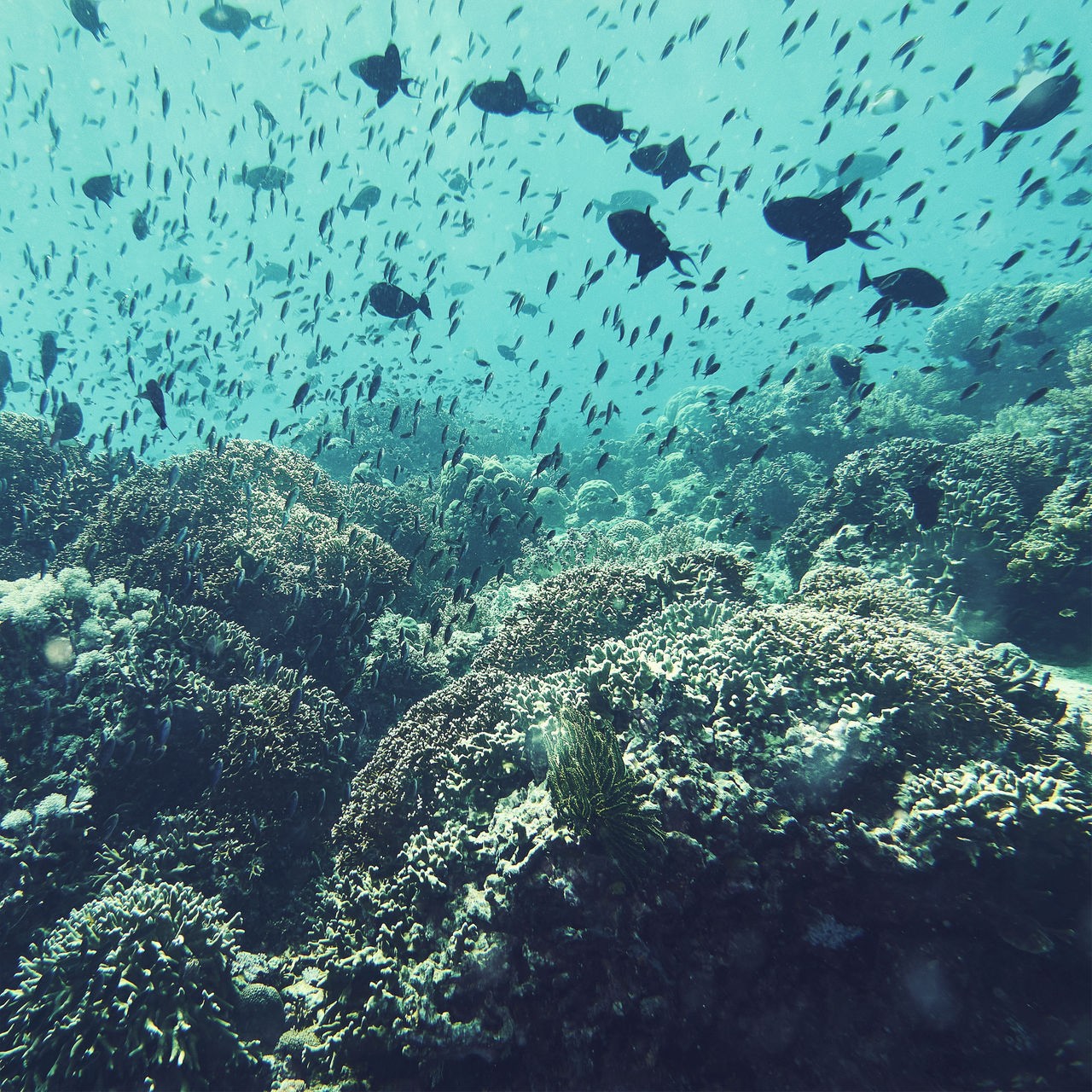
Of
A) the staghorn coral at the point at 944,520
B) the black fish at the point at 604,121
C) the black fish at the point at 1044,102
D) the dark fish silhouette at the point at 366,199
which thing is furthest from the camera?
the dark fish silhouette at the point at 366,199

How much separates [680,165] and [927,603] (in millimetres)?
7057

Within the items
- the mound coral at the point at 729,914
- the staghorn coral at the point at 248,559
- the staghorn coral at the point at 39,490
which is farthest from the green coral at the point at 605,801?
the staghorn coral at the point at 39,490

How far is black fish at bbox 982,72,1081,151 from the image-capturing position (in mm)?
5992

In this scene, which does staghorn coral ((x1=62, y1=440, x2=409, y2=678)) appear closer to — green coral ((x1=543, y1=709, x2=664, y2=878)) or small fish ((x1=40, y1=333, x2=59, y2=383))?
small fish ((x1=40, y1=333, x2=59, y2=383))

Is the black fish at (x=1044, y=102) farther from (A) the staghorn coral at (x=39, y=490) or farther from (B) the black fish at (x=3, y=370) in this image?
(B) the black fish at (x=3, y=370)

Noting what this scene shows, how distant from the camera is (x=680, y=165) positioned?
690cm

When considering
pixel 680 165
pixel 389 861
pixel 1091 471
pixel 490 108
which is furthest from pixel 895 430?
pixel 389 861

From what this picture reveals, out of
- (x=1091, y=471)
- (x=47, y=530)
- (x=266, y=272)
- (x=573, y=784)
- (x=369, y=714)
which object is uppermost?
(x=266, y=272)

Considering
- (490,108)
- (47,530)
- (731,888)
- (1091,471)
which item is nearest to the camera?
(731,888)

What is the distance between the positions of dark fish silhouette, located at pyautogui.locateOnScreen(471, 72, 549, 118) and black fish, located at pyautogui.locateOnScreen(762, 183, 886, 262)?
4.36 meters

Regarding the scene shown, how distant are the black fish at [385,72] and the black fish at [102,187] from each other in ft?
Answer: 21.6

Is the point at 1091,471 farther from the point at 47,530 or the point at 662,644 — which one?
the point at 47,530

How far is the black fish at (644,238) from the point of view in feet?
17.3

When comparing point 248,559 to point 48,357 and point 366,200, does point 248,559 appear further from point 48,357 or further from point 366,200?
point 366,200
